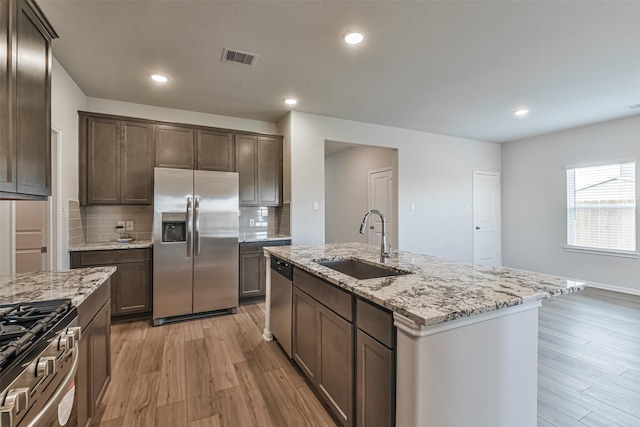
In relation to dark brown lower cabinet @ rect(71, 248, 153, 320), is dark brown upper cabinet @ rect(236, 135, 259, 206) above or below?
above

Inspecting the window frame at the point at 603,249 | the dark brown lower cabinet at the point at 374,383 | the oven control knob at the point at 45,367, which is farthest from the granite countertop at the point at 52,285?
the window frame at the point at 603,249

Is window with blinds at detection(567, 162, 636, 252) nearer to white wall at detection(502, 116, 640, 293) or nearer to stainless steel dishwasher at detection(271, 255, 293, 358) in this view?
white wall at detection(502, 116, 640, 293)

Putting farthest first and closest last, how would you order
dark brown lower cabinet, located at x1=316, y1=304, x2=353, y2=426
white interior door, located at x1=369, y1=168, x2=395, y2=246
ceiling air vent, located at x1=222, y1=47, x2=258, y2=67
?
white interior door, located at x1=369, y1=168, x2=395, y2=246
ceiling air vent, located at x1=222, y1=47, x2=258, y2=67
dark brown lower cabinet, located at x1=316, y1=304, x2=353, y2=426

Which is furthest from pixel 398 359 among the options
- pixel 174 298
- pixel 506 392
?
pixel 174 298

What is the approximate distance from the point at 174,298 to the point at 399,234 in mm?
3581

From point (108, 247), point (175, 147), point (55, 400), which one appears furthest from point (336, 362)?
point (175, 147)

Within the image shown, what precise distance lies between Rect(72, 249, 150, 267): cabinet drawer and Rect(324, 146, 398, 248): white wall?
411 centimetres

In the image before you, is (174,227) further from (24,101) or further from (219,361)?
(24,101)

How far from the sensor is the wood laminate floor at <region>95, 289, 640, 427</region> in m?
1.81

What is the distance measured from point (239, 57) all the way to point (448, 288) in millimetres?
2625

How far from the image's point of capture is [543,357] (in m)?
2.52

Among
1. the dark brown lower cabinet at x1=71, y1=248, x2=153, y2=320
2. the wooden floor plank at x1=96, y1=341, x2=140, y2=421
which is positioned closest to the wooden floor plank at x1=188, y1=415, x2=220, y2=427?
the wooden floor plank at x1=96, y1=341, x2=140, y2=421

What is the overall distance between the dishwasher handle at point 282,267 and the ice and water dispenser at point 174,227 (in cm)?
131

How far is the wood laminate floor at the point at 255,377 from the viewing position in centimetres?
181
